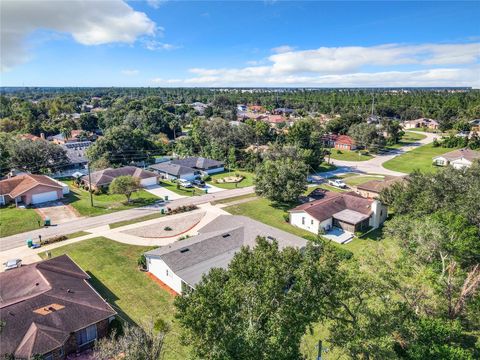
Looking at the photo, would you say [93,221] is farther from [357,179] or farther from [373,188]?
[357,179]

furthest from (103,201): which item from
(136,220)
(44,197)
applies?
(136,220)

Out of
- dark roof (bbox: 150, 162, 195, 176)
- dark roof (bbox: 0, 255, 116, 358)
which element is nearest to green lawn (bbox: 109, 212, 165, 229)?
dark roof (bbox: 0, 255, 116, 358)

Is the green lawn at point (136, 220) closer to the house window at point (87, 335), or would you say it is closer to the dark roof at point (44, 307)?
the dark roof at point (44, 307)

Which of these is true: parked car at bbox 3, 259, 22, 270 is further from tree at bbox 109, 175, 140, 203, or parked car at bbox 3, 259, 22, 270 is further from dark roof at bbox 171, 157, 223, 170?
dark roof at bbox 171, 157, 223, 170

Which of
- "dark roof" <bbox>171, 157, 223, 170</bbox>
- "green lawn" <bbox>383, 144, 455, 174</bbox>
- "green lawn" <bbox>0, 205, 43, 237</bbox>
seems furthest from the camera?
"green lawn" <bbox>383, 144, 455, 174</bbox>

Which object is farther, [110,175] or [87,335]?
[110,175]

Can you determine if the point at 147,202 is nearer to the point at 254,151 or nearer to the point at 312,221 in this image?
the point at 312,221
